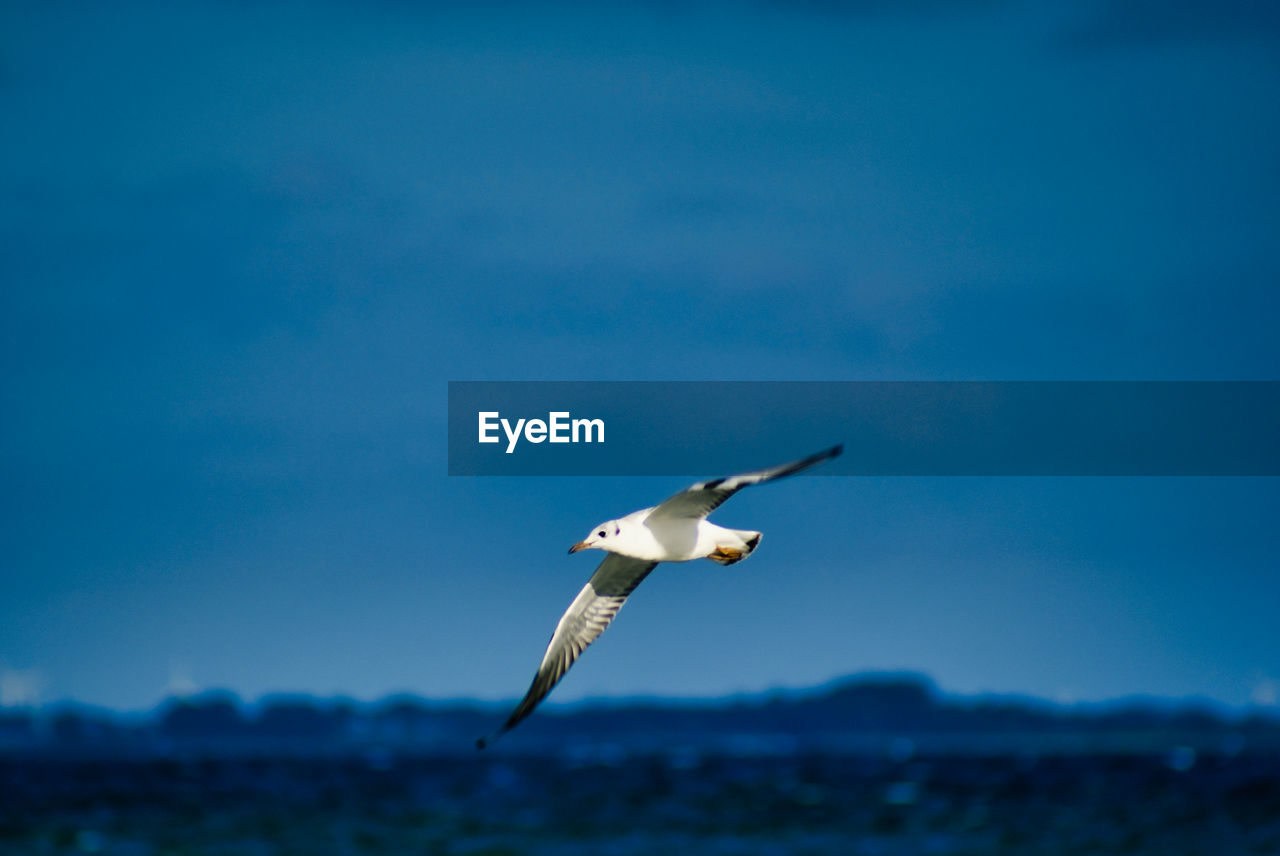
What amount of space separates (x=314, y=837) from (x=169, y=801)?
14.3 meters

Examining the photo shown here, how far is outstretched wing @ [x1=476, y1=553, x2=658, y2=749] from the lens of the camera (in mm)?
12891

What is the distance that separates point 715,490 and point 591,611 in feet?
10.5

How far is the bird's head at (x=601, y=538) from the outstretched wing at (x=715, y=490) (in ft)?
A: 1.00

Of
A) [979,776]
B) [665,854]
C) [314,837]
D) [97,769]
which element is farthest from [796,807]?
[97,769]

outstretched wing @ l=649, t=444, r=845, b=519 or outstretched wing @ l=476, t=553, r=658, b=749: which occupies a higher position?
outstretched wing @ l=649, t=444, r=845, b=519

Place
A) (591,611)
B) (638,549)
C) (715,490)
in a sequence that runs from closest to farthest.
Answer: (715,490)
(638,549)
(591,611)

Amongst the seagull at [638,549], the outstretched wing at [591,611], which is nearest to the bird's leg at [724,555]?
the seagull at [638,549]

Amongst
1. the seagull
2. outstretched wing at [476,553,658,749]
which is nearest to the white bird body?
→ the seagull

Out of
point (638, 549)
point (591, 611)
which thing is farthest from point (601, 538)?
point (591, 611)

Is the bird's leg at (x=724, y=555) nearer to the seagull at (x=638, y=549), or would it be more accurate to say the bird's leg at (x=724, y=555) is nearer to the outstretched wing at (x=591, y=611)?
the seagull at (x=638, y=549)

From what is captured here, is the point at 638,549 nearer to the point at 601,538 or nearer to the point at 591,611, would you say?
the point at 601,538

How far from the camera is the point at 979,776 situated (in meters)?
57.5

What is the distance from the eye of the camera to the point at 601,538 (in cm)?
1141

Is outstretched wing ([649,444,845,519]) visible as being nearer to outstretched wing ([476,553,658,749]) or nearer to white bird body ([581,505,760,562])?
white bird body ([581,505,760,562])
